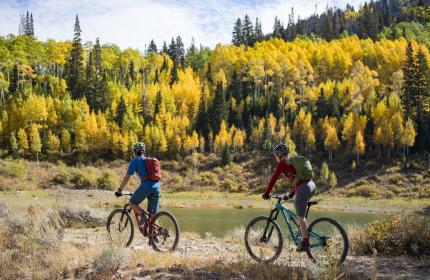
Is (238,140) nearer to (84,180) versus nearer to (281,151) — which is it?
(84,180)

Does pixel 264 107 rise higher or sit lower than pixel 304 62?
lower

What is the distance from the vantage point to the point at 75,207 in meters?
15.5

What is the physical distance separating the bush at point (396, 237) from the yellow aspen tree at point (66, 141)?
8037 cm

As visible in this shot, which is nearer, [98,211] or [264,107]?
[98,211]

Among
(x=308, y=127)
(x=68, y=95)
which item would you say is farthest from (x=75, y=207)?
(x=68, y=95)

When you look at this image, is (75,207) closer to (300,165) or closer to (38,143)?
(300,165)

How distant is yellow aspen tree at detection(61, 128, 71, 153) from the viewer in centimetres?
8419

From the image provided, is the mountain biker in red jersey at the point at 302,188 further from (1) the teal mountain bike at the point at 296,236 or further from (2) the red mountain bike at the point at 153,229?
(2) the red mountain bike at the point at 153,229

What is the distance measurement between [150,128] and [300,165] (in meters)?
83.5

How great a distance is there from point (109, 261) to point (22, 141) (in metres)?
79.5

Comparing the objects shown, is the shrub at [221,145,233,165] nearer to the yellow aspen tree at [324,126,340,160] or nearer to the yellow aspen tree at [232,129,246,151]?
the yellow aspen tree at [232,129,246,151]

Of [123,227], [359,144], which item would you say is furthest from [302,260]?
[359,144]

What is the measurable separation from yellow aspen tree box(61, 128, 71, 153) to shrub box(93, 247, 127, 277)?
266 feet

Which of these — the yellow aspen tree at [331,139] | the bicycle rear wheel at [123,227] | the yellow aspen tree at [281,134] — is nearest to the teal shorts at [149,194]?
the bicycle rear wheel at [123,227]
